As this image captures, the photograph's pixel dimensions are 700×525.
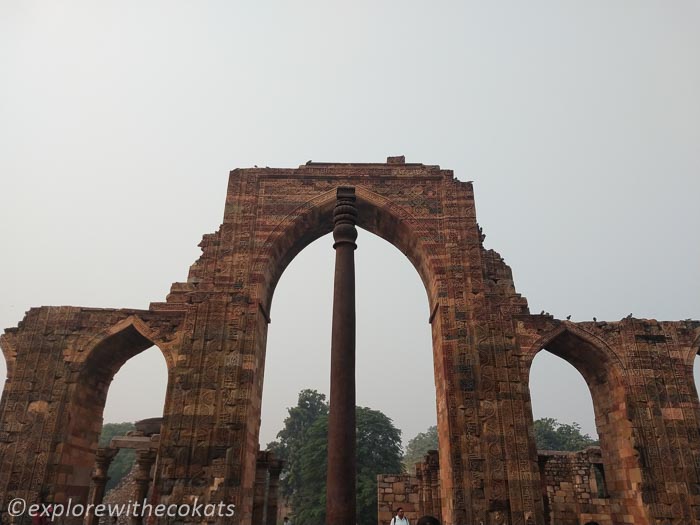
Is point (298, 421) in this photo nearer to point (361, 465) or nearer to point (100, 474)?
point (361, 465)

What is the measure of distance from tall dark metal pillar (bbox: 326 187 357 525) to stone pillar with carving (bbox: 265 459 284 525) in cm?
832

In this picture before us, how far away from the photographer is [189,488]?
337 inches

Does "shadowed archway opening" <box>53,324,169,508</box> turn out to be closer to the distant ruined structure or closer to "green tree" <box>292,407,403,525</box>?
the distant ruined structure

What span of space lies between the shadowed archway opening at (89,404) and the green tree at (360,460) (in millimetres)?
15707

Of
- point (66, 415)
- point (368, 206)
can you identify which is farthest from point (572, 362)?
point (66, 415)

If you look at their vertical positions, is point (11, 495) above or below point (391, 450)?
below

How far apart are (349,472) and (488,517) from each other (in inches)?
142

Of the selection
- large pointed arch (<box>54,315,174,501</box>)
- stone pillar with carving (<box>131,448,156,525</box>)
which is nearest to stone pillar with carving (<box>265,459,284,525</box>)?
stone pillar with carving (<box>131,448,156,525</box>)

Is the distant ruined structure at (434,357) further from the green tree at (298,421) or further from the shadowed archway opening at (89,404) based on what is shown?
the green tree at (298,421)

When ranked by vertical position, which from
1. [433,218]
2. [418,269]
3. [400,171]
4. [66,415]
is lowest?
[66,415]

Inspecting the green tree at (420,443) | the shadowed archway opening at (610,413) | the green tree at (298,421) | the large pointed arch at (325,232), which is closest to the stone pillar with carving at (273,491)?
the large pointed arch at (325,232)

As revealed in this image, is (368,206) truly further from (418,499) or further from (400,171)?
(418,499)

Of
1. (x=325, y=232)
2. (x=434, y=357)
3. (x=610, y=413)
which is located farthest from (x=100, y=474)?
(x=610, y=413)

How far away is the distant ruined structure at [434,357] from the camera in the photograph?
8898mm
